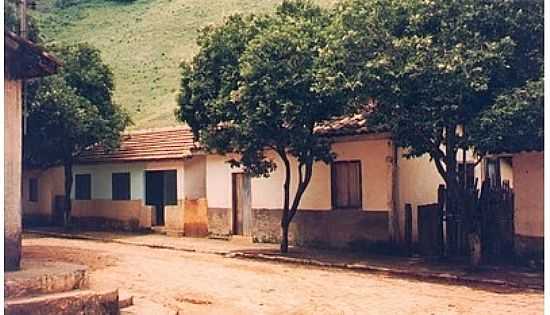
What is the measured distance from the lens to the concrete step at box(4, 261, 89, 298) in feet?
18.7

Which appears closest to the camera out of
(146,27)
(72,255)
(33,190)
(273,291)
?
(273,291)

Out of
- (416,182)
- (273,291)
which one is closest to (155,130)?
(416,182)

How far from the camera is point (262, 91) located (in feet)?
35.8

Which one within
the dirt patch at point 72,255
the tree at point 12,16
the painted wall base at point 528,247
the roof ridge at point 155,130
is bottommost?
the dirt patch at point 72,255

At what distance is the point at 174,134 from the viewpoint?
17797 mm

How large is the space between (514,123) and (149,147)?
36.6 feet

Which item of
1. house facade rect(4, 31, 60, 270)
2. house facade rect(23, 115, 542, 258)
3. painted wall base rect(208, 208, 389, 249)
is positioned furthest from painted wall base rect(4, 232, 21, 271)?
painted wall base rect(208, 208, 389, 249)

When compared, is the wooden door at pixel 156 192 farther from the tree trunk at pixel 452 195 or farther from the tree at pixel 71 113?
the tree trunk at pixel 452 195

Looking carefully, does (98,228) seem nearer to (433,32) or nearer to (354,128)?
(354,128)

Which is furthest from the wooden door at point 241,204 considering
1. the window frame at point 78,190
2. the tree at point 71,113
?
the window frame at point 78,190

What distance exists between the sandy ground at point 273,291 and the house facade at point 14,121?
1216 millimetres

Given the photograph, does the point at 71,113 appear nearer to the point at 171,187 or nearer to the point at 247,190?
the point at 171,187

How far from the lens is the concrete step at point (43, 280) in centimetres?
570

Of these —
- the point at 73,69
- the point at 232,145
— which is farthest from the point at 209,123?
the point at 73,69
